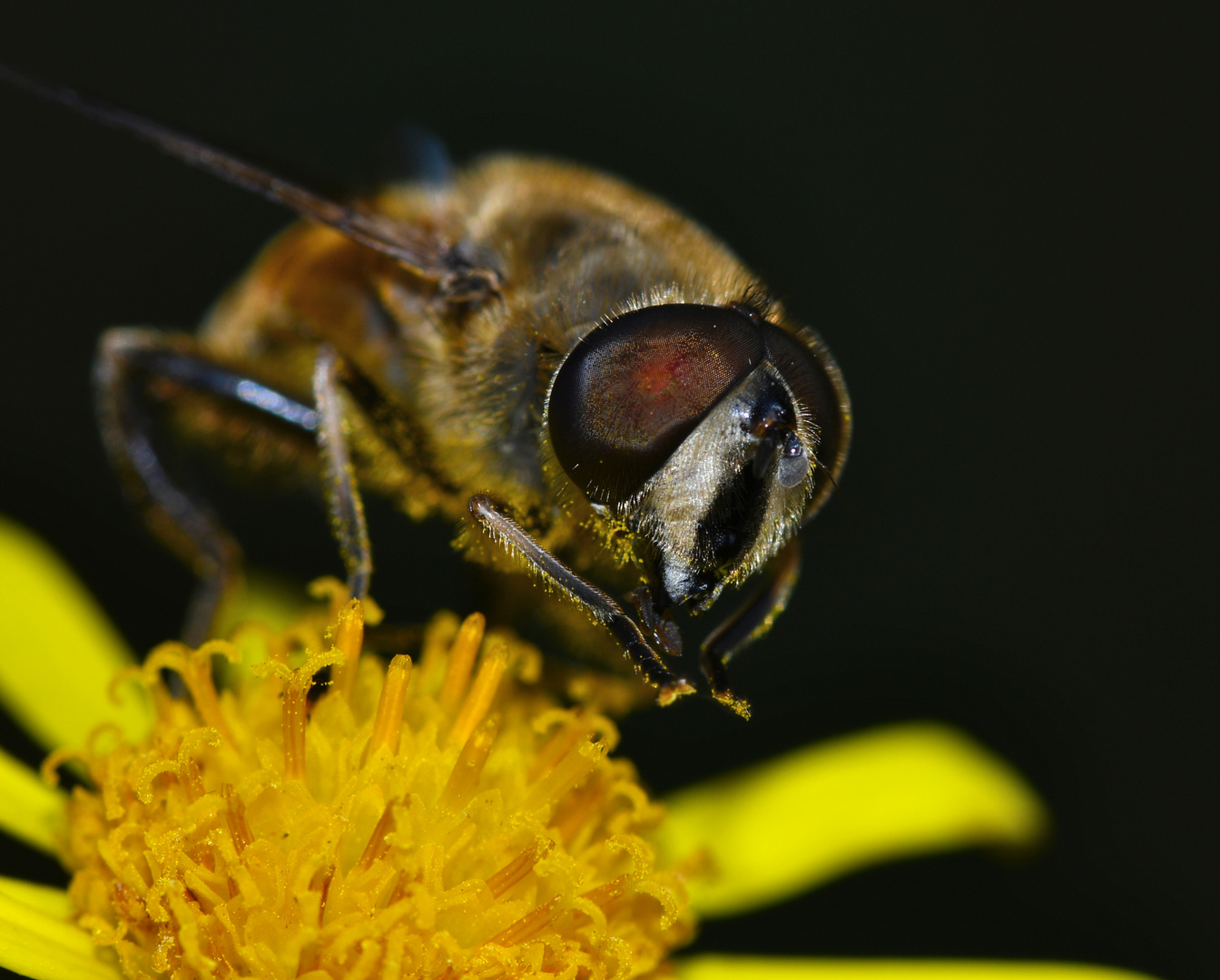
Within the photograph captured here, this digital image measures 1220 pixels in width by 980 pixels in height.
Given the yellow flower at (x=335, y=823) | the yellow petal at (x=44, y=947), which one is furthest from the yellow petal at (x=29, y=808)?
the yellow petal at (x=44, y=947)

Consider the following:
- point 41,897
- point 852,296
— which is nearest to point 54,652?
point 41,897

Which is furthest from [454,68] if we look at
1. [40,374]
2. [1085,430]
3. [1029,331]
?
[1085,430]

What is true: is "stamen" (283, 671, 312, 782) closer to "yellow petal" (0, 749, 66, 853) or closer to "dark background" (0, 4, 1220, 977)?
"yellow petal" (0, 749, 66, 853)

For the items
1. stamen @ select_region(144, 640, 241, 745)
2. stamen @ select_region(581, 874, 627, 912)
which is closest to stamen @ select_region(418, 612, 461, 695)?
stamen @ select_region(144, 640, 241, 745)

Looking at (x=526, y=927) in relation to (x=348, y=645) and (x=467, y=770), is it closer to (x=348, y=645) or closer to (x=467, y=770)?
(x=467, y=770)

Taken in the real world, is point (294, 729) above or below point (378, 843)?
above

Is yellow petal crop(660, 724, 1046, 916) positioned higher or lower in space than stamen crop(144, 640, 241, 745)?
higher

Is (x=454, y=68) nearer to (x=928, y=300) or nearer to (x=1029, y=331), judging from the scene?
(x=928, y=300)
